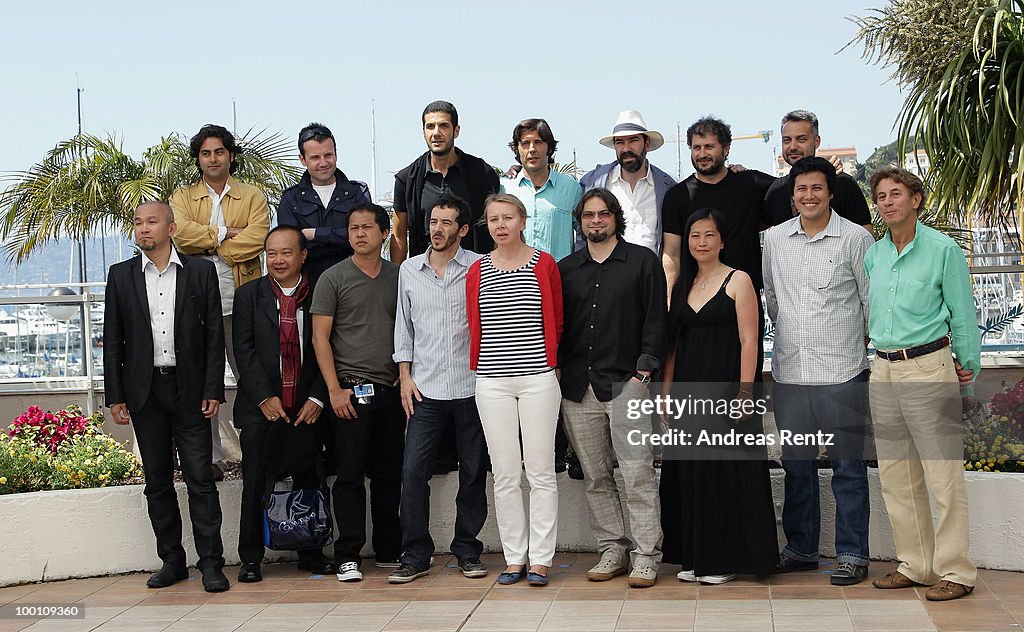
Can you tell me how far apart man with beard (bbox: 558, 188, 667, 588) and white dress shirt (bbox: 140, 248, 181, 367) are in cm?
204

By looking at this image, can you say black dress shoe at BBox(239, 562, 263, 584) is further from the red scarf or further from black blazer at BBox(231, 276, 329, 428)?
the red scarf

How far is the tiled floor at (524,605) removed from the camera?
521cm

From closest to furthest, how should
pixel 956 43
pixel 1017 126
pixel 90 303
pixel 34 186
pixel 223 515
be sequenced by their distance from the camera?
1. pixel 223 515
2. pixel 1017 126
3. pixel 90 303
4. pixel 956 43
5. pixel 34 186

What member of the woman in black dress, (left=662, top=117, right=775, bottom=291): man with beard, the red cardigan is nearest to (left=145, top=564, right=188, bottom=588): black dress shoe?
the red cardigan

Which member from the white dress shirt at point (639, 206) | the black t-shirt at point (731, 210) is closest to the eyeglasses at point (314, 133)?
the white dress shirt at point (639, 206)

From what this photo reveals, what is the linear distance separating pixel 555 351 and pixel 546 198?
44.8 inches

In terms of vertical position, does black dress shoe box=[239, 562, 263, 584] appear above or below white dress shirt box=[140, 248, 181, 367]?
below

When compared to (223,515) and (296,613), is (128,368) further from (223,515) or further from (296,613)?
(296,613)

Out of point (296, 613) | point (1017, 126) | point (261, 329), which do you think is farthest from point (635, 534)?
point (1017, 126)

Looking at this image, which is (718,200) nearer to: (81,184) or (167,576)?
(167,576)

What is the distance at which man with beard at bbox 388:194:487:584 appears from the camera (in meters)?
6.17

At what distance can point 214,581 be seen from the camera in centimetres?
614

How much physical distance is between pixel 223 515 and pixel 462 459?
1.53 meters

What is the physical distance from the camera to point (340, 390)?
6281 millimetres
